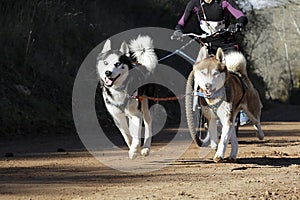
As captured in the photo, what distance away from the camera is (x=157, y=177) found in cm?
748

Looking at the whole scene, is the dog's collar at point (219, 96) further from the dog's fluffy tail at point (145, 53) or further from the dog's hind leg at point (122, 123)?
the dog's hind leg at point (122, 123)

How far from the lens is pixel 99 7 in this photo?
2581cm

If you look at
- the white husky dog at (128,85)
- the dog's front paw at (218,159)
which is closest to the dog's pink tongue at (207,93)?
the dog's front paw at (218,159)

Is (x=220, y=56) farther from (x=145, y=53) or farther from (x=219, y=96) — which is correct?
→ (x=145, y=53)

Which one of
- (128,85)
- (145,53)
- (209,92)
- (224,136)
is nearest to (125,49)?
(145,53)

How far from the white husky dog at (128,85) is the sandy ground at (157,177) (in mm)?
528

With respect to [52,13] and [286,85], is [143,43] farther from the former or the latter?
[286,85]

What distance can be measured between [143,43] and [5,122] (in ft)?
19.4

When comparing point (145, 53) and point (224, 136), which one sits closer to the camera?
point (224, 136)

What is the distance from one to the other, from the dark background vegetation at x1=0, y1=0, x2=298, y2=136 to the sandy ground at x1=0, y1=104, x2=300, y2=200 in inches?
163

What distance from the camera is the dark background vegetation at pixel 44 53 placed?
15250mm

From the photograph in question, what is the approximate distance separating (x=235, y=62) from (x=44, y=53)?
36.8 ft

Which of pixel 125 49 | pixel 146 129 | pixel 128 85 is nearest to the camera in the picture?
pixel 128 85

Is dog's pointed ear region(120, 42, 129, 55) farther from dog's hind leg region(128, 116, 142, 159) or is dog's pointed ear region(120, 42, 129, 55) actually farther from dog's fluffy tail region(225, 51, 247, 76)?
dog's fluffy tail region(225, 51, 247, 76)
